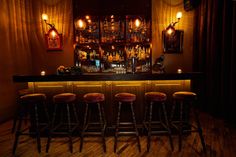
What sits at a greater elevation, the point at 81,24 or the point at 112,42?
the point at 81,24

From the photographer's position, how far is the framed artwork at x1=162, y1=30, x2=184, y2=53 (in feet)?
16.5

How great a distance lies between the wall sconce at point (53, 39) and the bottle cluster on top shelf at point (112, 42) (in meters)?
0.54

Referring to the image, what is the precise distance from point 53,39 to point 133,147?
3.98 metres

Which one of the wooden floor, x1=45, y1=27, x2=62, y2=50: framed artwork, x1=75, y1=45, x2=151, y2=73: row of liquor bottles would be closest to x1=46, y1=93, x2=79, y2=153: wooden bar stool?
the wooden floor

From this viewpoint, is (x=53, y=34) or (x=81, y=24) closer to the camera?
(x=81, y=24)

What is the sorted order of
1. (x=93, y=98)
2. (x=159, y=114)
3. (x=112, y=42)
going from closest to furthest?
1. (x=93, y=98)
2. (x=159, y=114)
3. (x=112, y=42)

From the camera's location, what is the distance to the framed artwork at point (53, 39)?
5.14 metres

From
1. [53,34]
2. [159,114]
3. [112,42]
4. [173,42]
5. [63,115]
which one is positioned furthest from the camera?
[53,34]

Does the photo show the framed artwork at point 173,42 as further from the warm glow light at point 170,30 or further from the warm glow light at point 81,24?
the warm glow light at point 81,24

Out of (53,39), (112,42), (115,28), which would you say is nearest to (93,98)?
(112,42)

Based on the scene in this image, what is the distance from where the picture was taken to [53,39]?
206 inches

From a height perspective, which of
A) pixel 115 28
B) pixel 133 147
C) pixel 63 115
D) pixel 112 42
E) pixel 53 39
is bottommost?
pixel 133 147

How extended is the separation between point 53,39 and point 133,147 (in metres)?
3.98

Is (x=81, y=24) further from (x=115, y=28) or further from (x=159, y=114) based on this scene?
(x=159, y=114)
